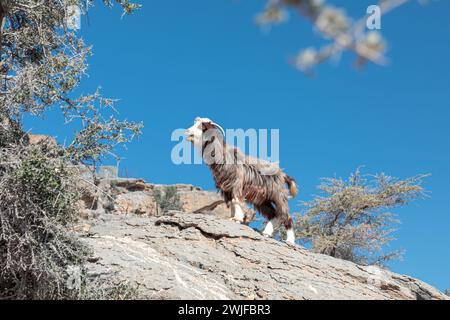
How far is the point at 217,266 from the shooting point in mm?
9797

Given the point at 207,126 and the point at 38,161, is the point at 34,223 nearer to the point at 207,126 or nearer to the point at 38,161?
the point at 38,161

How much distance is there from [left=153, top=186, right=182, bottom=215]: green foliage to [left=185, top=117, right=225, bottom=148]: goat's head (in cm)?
1331

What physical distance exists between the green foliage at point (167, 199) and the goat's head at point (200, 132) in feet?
43.7

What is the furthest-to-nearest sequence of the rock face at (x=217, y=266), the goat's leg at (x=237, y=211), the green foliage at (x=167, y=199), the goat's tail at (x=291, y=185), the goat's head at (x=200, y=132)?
the green foliage at (x=167, y=199), the goat's tail at (x=291, y=185), the goat's head at (x=200, y=132), the goat's leg at (x=237, y=211), the rock face at (x=217, y=266)

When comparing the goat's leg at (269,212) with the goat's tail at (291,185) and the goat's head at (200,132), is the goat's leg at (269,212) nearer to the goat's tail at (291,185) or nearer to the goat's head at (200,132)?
the goat's tail at (291,185)

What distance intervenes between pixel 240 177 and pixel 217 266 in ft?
7.64

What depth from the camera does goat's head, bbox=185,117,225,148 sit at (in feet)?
38.4

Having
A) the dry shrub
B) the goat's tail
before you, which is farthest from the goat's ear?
the dry shrub

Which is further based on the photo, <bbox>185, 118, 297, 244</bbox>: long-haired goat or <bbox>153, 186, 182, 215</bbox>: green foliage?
<bbox>153, 186, 182, 215</bbox>: green foliage

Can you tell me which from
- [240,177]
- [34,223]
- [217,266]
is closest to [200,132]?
[240,177]

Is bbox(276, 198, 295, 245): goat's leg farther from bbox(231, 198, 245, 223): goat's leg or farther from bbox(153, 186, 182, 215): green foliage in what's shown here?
bbox(153, 186, 182, 215): green foliage

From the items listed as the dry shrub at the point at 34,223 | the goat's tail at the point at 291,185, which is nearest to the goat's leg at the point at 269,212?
the goat's tail at the point at 291,185

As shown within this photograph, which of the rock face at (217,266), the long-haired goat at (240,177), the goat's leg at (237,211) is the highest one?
the long-haired goat at (240,177)

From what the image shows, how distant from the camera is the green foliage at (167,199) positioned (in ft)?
83.6
